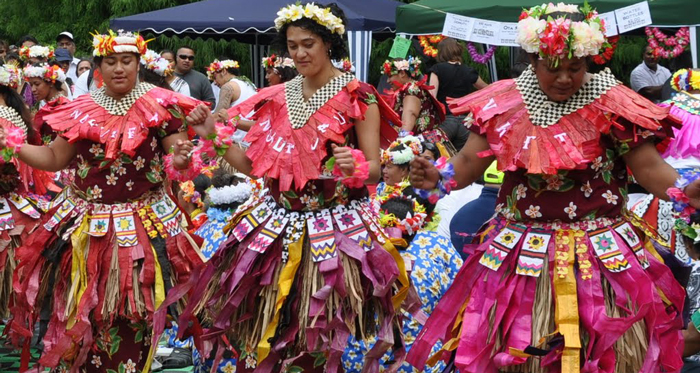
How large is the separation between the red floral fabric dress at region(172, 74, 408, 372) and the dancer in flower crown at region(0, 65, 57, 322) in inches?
77.4

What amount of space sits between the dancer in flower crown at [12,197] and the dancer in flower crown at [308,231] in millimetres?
1970

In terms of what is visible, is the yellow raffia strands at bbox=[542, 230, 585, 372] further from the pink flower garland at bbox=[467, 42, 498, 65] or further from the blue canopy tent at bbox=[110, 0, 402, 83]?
the blue canopy tent at bbox=[110, 0, 402, 83]

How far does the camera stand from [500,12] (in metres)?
9.13

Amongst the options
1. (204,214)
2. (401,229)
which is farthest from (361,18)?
(401,229)

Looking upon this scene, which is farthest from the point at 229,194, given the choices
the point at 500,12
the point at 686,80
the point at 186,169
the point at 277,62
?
the point at 500,12

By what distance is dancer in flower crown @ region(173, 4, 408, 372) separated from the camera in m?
4.61

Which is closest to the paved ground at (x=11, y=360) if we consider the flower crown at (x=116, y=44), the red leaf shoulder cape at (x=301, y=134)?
the flower crown at (x=116, y=44)

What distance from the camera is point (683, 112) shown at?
18.1 feet

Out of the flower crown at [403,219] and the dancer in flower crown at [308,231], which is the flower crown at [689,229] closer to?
the dancer in flower crown at [308,231]

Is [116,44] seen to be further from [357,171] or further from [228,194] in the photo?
[357,171]

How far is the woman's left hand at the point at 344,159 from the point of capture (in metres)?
4.23

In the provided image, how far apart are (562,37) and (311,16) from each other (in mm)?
1342

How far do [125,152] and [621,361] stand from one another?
103 inches

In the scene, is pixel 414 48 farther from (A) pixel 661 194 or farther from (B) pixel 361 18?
(A) pixel 661 194
